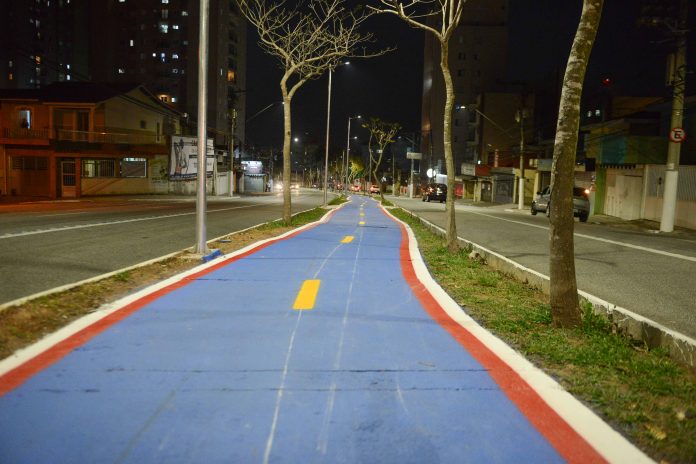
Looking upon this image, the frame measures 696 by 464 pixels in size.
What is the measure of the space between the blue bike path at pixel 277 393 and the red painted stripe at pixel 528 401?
13 millimetres

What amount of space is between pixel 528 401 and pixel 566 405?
0.83 feet

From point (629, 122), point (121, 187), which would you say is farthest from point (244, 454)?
point (121, 187)

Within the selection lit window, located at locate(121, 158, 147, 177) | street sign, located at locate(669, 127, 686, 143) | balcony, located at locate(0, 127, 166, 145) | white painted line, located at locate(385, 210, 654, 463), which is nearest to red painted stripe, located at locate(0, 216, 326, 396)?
white painted line, located at locate(385, 210, 654, 463)

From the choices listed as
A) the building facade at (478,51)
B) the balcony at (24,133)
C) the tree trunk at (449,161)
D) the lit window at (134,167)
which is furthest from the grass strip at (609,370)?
the building facade at (478,51)

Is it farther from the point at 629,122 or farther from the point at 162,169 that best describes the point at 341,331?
the point at 162,169

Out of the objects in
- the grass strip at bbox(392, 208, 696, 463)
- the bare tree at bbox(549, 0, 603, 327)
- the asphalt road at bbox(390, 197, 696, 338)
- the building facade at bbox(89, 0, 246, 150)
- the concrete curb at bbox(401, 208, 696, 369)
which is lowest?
the asphalt road at bbox(390, 197, 696, 338)

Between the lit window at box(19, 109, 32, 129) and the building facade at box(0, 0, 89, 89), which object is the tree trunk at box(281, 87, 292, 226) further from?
the building facade at box(0, 0, 89, 89)

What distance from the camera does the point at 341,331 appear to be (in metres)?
5.45

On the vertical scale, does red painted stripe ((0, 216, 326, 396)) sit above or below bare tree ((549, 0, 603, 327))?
below

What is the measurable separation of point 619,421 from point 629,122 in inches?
1267

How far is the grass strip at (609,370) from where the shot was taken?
11.2ft

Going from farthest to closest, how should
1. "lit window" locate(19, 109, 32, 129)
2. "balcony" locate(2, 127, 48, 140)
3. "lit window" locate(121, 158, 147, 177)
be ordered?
1. "lit window" locate(121, 158, 147, 177)
2. "lit window" locate(19, 109, 32, 129)
3. "balcony" locate(2, 127, 48, 140)

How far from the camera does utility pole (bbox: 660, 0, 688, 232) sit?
2088cm

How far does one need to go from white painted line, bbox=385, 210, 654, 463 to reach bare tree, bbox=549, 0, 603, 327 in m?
0.94
